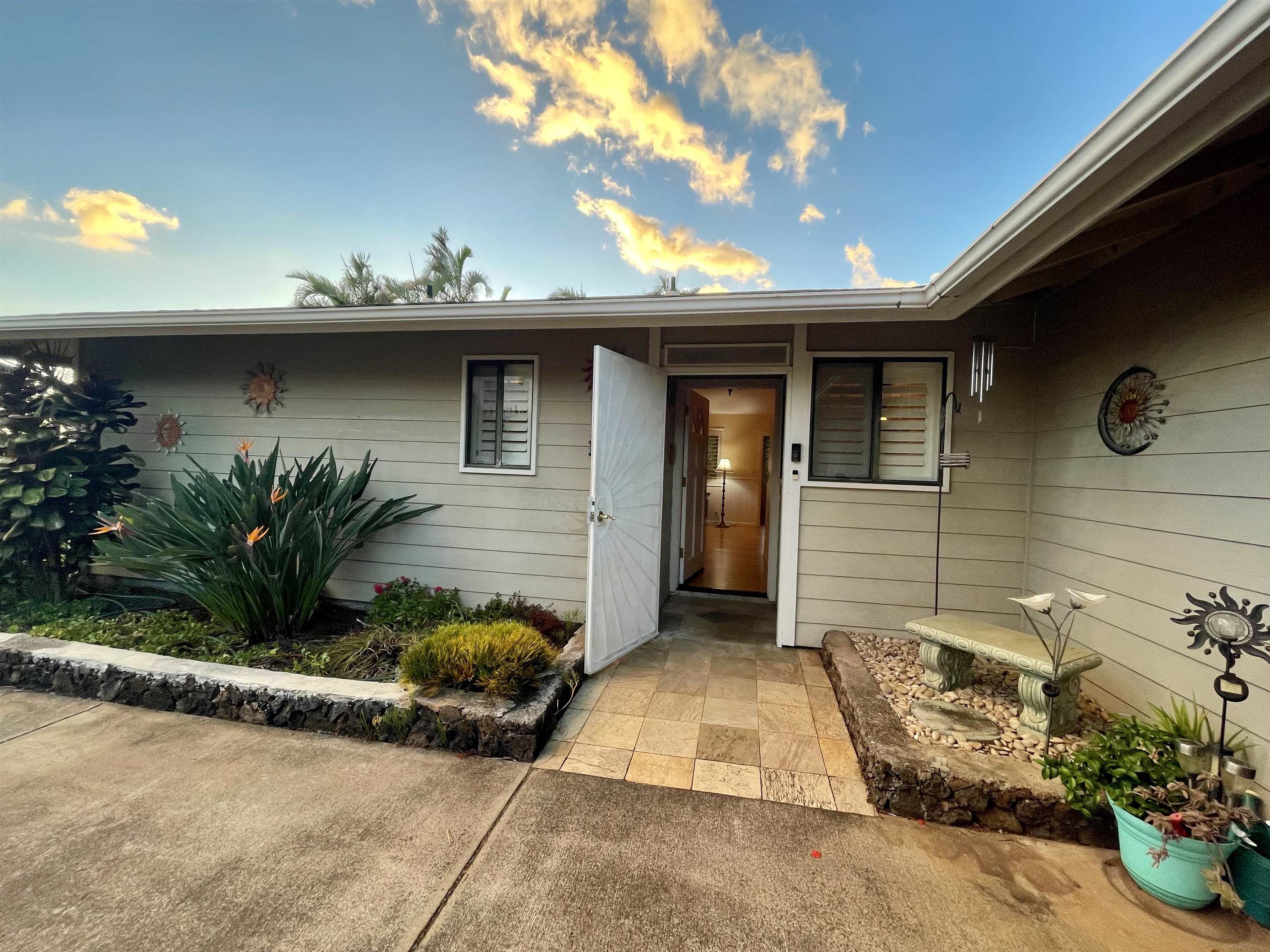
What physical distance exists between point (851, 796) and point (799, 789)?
20 cm

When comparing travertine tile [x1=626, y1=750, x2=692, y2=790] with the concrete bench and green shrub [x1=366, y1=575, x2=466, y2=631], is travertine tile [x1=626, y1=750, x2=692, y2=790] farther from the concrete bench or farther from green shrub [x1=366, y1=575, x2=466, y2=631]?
green shrub [x1=366, y1=575, x2=466, y2=631]

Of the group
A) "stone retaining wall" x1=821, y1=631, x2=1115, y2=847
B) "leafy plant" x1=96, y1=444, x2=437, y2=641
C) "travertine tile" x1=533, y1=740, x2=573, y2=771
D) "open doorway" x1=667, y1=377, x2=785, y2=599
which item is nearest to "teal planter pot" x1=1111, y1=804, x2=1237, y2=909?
"stone retaining wall" x1=821, y1=631, x2=1115, y2=847

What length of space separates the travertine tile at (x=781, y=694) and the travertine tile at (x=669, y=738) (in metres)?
0.50

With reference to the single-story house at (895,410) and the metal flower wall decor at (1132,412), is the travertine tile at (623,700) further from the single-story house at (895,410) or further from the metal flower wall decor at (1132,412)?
the metal flower wall decor at (1132,412)

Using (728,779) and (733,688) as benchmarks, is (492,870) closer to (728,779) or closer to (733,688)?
(728,779)

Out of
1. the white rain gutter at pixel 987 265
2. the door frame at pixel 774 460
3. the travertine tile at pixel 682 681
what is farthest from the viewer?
the door frame at pixel 774 460

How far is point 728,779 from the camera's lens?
206 centimetres

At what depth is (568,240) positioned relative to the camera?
929 cm

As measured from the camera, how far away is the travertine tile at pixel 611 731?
2316 mm

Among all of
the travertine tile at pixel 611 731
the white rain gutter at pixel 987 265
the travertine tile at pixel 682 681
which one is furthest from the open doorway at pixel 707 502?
the travertine tile at pixel 611 731

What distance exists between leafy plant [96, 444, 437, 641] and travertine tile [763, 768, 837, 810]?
294 cm

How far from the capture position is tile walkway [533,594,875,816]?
2062 mm

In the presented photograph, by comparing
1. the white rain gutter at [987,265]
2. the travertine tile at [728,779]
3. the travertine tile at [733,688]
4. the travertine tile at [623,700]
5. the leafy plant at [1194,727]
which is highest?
the white rain gutter at [987,265]

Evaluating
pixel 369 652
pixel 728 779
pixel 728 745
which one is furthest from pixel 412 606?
pixel 728 779
